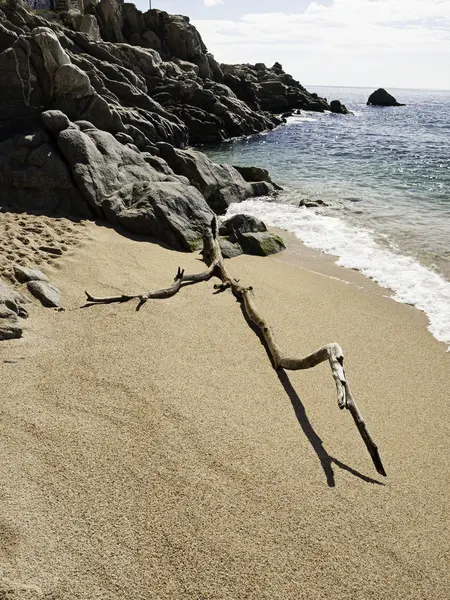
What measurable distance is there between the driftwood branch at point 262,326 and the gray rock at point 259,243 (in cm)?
106

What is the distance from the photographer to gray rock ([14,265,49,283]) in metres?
8.56

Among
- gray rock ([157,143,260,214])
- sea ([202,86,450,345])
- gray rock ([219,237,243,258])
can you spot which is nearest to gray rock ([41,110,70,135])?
gray rock ([157,143,260,214])

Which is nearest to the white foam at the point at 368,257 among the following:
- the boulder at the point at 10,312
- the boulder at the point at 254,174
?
the boulder at the point at 254,174

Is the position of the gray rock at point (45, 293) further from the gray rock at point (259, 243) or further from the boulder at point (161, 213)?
the gray rock at point (259, 243)

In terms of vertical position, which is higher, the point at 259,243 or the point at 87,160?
the point at 87,160

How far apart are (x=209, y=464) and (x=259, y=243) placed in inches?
349

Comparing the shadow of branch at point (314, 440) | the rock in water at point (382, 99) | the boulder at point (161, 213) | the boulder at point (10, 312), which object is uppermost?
the rock in water at point (382, 99)

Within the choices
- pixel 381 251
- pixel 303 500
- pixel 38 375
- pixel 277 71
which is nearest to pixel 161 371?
pixel 38 375

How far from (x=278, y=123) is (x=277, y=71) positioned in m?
34.7

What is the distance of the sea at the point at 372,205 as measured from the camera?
12.0m

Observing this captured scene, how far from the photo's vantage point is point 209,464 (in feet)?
17.0

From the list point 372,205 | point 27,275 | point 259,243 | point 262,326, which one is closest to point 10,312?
point 27,275

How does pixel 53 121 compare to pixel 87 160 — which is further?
pixel 53 121

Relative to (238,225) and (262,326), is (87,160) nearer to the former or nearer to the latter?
(238,225)
